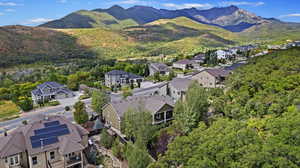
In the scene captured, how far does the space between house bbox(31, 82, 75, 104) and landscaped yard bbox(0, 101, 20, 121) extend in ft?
14.1

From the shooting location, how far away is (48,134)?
23141 mm

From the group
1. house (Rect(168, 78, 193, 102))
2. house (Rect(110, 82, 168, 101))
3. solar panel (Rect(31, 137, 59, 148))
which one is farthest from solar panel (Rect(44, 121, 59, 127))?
house (Rect(168, 78, 193, 102))

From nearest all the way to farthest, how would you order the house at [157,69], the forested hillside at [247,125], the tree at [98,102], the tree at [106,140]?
the forested hillside at [247,125] < the tree at [106,140] < the tree at [98,102] < the house at [157,69]

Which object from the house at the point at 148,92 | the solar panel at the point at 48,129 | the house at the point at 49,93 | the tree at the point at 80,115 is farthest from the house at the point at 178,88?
the house at the point at 49,93

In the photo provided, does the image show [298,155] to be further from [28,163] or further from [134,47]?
[134,47]

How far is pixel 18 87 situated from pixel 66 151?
41.8 meters

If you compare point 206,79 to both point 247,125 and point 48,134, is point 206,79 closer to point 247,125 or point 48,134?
point 247,125

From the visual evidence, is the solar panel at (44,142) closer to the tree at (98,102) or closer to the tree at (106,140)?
the tree at (106,140)

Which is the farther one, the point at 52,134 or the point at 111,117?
the point at 111,117

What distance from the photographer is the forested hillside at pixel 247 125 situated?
14203mm

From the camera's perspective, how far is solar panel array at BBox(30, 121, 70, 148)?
22.2 metres

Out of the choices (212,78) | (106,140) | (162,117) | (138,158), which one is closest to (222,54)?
(212,78)

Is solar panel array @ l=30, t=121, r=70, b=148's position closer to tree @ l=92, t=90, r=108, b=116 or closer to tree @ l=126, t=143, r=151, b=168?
tree @ l=126, t=143, r=151, b=168

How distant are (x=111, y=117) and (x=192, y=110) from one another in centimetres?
1192
